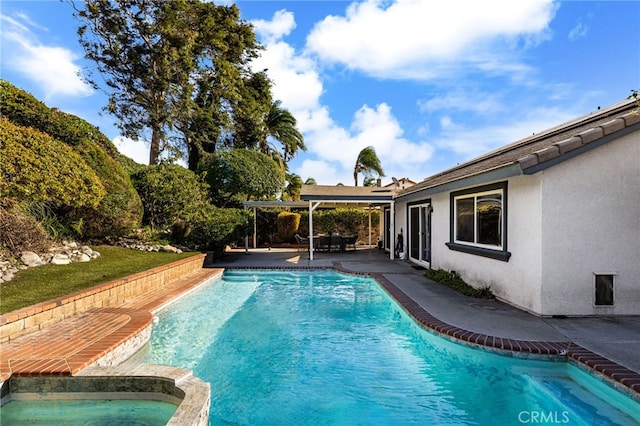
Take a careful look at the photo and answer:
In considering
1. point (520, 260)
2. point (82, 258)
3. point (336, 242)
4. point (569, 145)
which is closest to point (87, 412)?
point (82, 258)

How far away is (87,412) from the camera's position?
154 inches

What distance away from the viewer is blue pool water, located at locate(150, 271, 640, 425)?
397 cm

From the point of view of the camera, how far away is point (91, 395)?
4090mm

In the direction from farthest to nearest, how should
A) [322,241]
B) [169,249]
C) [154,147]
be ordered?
[154,147] → [322,241] → [169,249]

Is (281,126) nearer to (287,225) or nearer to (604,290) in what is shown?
(287,225)

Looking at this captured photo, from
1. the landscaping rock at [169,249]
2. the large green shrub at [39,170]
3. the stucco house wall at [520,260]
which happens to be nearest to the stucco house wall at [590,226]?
the stucco house wall at [520,260]

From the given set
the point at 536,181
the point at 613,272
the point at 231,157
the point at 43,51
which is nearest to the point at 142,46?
the point at 231,157

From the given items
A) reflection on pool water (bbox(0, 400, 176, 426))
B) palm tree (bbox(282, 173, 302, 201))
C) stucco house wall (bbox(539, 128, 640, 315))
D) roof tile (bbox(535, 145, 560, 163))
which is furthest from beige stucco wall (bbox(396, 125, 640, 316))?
palm tree (bbox(282, 173, 302, 201))

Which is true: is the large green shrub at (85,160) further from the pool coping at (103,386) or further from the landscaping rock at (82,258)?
the pool coping at (103,386)

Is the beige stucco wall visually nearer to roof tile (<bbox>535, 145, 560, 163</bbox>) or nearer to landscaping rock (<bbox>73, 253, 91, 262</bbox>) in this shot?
roof tile (<bbox>535, 145, 560, 163</bbox>)

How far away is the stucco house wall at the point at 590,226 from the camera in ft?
20.9

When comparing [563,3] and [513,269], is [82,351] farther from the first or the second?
[563,3]

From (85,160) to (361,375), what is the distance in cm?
1038

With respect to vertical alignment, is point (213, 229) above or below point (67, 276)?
above
